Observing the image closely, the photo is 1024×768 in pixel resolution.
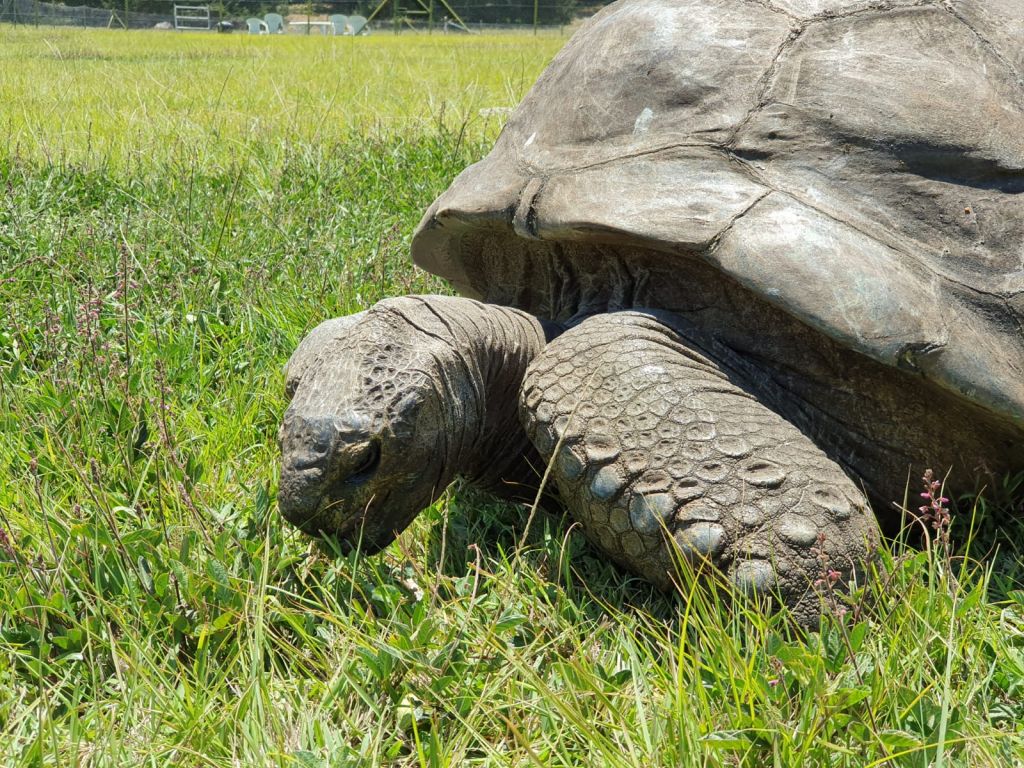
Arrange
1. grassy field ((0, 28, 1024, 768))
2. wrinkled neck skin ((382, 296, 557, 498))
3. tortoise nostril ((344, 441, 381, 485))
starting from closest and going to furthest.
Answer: grassy field ((0, 28, 1024, 768)), tortoise nostril ((344, 441, 381, 485)), wrinkled neck skin ((382, 296, 557, 498))

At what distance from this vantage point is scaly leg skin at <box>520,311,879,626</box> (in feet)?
6.68

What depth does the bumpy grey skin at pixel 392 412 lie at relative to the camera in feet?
6.98

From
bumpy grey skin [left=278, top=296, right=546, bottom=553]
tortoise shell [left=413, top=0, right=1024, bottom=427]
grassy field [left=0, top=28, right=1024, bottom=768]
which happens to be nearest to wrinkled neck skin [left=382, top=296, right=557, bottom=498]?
bumpy grey skin [left=278, top=296, right=546, bottom=553]

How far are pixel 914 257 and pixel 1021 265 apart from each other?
10.8 inches

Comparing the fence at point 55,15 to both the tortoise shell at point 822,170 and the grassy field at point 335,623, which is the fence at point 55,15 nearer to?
the grassy field at point 335,623

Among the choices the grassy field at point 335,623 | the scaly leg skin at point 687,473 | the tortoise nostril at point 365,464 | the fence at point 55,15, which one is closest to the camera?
the grassy field at point 335,623

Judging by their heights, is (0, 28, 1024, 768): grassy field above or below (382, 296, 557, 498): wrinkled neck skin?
below

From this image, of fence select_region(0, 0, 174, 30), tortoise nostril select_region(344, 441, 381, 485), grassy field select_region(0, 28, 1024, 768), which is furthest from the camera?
fence select_region(0, 0, 174, 30)

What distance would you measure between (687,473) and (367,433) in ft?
2.15

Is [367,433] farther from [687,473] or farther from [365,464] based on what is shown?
[687,473]

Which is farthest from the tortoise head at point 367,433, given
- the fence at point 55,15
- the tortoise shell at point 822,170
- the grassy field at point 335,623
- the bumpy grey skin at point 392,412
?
the fence at point 55,15

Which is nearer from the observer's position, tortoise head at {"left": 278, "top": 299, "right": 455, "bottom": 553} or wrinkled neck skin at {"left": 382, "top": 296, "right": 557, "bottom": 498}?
tortoise head at {"left": 278, "top": 299, "right": 455, "bottom": 553}

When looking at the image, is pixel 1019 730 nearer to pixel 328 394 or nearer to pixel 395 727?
pixel 395 727

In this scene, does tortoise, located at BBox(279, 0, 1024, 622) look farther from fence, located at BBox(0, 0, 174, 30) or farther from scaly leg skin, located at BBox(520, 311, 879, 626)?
fence, located at BBox(0, 0, 174, 30)
